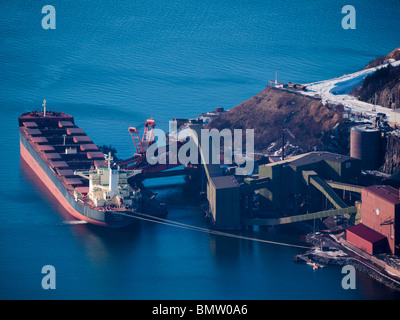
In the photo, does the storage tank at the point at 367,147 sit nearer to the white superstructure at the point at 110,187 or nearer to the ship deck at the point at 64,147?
the white superstructure at the point at 110,187

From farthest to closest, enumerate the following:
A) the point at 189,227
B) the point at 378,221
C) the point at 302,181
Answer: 1. the point at 302,181
2. the point at 189,227
3. the point at 378,221

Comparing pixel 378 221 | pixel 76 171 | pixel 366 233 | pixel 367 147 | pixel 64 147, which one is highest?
pixel 64 147

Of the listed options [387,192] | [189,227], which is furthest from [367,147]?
[189,227]

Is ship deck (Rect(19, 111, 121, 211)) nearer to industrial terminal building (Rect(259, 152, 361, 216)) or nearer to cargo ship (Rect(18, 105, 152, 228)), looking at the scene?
cargo ship (Rect(18, 105, 152, 228))

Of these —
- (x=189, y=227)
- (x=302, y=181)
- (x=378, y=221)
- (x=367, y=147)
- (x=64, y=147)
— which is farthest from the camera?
(x=64, y=147)

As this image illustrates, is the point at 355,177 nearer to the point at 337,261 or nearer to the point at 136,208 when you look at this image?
the point at 337,261

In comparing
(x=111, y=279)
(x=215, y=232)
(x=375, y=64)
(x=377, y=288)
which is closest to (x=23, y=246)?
(x=111, y=279)

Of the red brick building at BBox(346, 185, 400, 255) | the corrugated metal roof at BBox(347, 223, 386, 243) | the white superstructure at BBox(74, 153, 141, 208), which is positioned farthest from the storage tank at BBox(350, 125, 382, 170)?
the white superstructure at BBox(74, 153, 141, 208)

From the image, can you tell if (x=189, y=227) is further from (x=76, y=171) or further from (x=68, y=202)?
(x=76, y=171)
